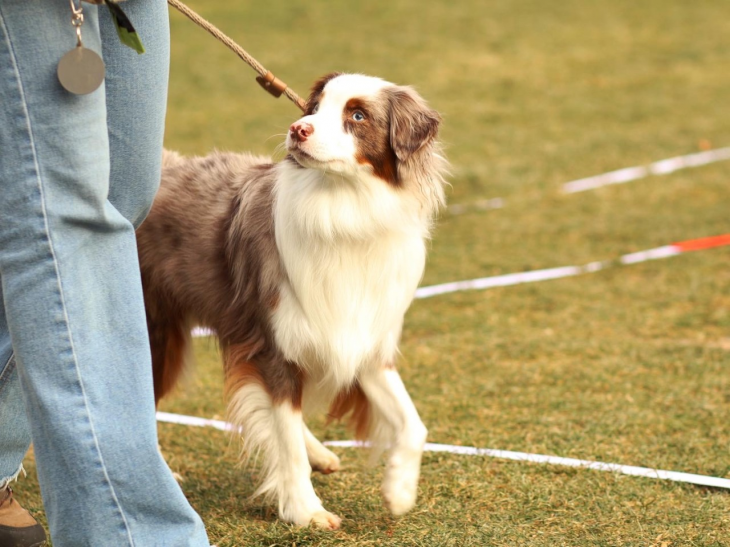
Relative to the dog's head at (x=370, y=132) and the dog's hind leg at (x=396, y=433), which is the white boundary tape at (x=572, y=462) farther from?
the dog's head at (x=370, y=132)

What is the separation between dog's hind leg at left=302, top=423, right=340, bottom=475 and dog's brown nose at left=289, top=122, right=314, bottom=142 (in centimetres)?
108

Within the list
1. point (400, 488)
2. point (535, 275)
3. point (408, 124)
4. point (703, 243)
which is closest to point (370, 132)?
point (408, 124)

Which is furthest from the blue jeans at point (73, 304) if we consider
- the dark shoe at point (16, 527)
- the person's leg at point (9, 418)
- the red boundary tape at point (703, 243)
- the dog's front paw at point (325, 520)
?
the red boundary tape at point (703, 243)

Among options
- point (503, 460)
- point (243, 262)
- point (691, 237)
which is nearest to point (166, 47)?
point (243, 262)

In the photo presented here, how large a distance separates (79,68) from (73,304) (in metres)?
0.48

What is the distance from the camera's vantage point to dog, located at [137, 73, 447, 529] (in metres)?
2.91

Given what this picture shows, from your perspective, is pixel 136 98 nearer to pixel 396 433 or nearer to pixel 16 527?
pixel 16 527

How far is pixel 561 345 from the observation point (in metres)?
4.77

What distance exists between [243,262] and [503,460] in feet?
3.73

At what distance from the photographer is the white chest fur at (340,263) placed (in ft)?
9.56

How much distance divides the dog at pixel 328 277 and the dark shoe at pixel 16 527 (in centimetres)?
69

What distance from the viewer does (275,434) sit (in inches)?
121

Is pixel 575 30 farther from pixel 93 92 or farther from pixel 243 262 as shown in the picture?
pixel 93 92

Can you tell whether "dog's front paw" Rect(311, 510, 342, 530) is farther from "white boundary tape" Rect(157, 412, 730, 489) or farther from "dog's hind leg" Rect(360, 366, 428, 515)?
"white boundary tape" Rect(157, 412, 730, 489)
